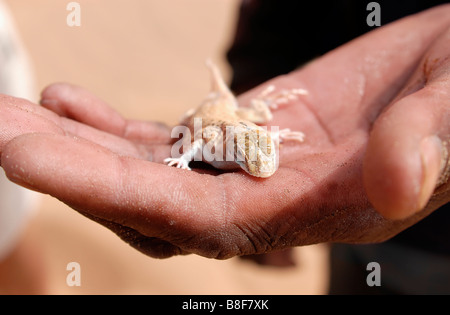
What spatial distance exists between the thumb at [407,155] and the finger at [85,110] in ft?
7.82

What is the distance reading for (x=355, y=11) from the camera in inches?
198

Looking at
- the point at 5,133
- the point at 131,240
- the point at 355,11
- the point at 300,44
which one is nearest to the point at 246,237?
the point at 131,240

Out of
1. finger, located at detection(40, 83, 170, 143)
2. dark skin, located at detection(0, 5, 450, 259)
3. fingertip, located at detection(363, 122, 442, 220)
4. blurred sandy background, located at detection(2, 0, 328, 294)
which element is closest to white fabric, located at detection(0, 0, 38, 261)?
blurred sandy background, located at detection(2, 0, 328, 294)

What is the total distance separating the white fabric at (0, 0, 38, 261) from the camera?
603cm

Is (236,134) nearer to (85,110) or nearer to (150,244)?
(150,244)

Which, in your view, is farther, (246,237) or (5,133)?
(246,237)

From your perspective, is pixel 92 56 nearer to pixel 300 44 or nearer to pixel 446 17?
pixel 300 44

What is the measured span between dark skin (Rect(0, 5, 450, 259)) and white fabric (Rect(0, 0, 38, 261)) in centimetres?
283

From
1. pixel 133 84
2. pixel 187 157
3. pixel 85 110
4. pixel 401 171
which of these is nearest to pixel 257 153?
pixel 187 157

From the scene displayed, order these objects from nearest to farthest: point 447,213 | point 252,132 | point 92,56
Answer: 1. point 252,132
2. point 447,213
3. point 92,56

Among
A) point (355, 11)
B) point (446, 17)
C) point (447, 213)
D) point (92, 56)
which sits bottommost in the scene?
point (447, 213)

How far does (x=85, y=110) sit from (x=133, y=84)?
6.84m

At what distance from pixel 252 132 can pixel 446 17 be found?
6.95 ft

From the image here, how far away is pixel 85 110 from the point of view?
12.4 feet
